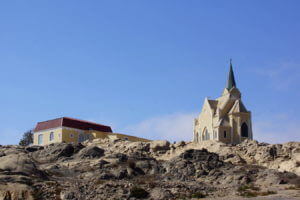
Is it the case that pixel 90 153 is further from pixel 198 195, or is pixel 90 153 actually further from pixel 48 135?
pixel 48 135

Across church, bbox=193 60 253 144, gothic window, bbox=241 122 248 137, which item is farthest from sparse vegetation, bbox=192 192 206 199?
gothic window, bbox=241 122 248 137

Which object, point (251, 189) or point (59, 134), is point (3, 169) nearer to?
point (251, 189)

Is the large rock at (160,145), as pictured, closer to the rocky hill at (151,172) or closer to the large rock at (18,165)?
the rocky hill at (151,172)

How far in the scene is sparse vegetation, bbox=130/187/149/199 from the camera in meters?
30.5

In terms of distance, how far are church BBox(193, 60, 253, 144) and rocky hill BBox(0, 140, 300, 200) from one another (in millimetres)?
10031

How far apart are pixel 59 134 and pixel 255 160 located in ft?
88.9

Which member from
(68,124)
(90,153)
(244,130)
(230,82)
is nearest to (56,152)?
(90,153)

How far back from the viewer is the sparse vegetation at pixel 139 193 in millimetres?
30550

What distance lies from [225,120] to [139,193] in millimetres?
33981

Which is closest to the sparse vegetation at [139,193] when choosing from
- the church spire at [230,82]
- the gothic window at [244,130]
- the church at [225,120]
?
the church at [225,120]

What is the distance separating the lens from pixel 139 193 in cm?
3070

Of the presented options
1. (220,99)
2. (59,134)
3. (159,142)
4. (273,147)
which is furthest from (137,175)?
(220,99)

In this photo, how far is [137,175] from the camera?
37969mm

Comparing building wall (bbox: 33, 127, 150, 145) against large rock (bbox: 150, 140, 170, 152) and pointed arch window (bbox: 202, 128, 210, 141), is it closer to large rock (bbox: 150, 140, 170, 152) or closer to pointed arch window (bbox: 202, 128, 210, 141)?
pointed arch window (bbox: 202, 128, 210, 141)
